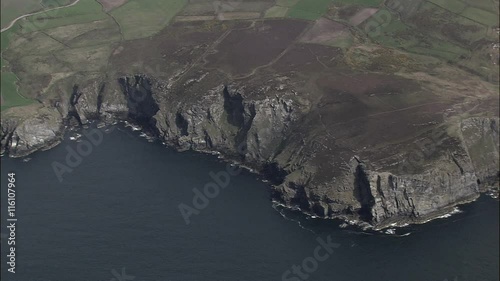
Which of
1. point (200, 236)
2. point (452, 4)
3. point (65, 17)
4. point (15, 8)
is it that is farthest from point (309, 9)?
point (200, 236)

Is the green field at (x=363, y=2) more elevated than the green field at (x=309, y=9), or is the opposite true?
the green field at (x=363, y=2)

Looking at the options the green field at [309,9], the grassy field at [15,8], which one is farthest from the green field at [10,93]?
the green field at [309,9]

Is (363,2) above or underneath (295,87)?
above

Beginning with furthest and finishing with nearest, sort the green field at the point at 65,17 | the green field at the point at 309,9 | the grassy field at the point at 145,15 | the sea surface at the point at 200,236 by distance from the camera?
the green field at the point at 65,17
the grassy field at the point at 145,15
the green field at the point at 309,9
the sea surface at the point at 200,236

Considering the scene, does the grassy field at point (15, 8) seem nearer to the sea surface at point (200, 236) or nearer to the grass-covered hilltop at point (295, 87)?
the grass-covered hilltop at point (295, 87)

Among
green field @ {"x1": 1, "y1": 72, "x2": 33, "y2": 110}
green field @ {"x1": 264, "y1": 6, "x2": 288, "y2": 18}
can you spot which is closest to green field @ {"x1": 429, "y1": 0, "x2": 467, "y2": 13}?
green field @ {"x1": 264, "y1": 6, "x2": 288, "y2": 18}

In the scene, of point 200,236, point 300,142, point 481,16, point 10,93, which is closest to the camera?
point 200,236

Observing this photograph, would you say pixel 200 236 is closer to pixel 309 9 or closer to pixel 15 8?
pixel 309 9
